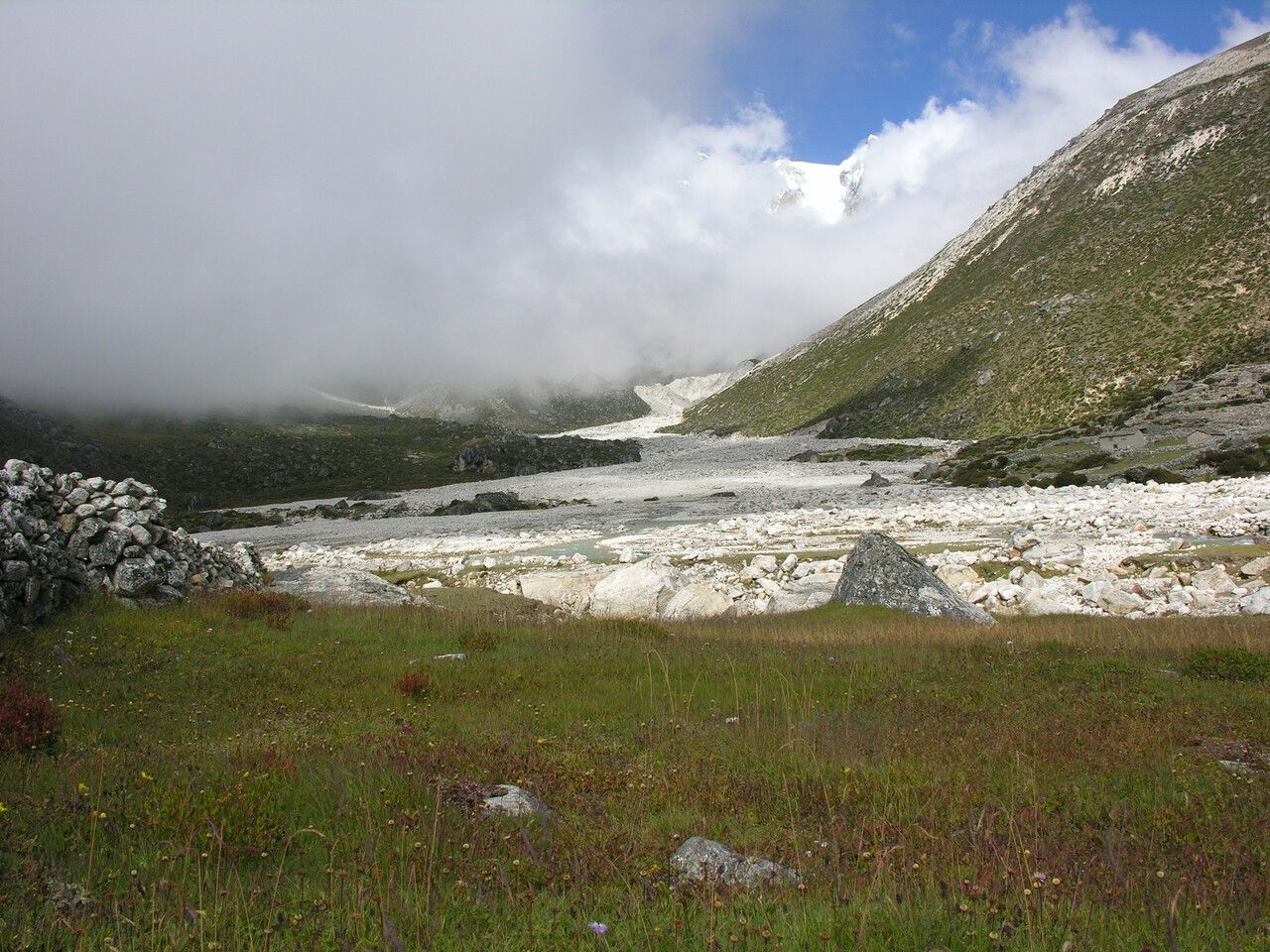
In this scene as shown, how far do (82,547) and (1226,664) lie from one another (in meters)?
20.8

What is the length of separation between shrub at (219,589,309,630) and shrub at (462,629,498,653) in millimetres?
3698

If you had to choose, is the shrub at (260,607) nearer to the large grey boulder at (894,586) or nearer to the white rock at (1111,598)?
the large grey boulder at (894,586)

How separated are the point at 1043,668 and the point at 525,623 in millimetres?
9792

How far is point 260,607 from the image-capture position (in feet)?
48.7

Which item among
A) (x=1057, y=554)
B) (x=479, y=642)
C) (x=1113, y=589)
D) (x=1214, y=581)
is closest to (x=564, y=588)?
(x=479, y=642)

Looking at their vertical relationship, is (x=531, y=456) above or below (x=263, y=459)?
below

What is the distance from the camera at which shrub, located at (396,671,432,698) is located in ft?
31.0

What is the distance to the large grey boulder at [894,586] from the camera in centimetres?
1725

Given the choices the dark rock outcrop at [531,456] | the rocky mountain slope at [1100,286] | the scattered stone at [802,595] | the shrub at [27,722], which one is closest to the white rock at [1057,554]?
the scattered stone at [802,595]

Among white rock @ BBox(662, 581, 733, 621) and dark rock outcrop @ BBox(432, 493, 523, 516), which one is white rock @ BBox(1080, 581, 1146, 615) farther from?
dark rock outcrop @ BBox(432, 493, 523, 516)

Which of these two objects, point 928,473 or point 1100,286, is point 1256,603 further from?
point 1100,286

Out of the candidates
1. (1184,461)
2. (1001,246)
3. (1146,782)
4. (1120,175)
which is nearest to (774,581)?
(1146,782)

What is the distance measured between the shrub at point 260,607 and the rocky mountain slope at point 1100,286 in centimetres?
7687

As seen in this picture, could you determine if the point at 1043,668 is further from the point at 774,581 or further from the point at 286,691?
the point at 774,581
